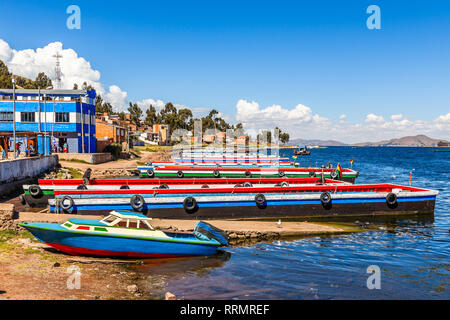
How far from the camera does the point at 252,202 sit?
983 inches

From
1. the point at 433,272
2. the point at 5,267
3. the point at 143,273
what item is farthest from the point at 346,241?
the point at 5,267

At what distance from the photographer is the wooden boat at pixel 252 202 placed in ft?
76.1

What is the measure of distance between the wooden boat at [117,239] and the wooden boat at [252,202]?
7602 millimetres

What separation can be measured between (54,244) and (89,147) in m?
49.7

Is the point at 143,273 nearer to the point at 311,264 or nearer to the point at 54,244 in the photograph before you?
the point at 54,244

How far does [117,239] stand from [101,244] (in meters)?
0.69

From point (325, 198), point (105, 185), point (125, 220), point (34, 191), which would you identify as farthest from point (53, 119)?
point (125, 220)

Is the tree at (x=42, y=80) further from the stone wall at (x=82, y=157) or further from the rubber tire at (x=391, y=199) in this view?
the rubber tire at (x=391, y=199)

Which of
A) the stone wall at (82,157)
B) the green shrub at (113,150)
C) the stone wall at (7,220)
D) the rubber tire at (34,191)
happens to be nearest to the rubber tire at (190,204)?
the stone wall at (7,220)

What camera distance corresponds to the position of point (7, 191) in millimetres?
30219

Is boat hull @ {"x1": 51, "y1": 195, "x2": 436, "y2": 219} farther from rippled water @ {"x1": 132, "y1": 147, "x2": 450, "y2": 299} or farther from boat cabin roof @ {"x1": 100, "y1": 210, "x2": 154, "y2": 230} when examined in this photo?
boat cabin roof @ {"x1": 100, "y1": 210, "x2": 154, "y2": 230}

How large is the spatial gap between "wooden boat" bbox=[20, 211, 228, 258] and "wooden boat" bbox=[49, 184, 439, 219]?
24.9 feet

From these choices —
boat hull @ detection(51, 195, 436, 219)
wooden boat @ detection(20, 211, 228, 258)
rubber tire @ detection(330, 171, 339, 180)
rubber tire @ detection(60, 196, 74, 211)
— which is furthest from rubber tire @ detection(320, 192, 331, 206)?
rubber tire @ detection(60, 196, 74, 211)
